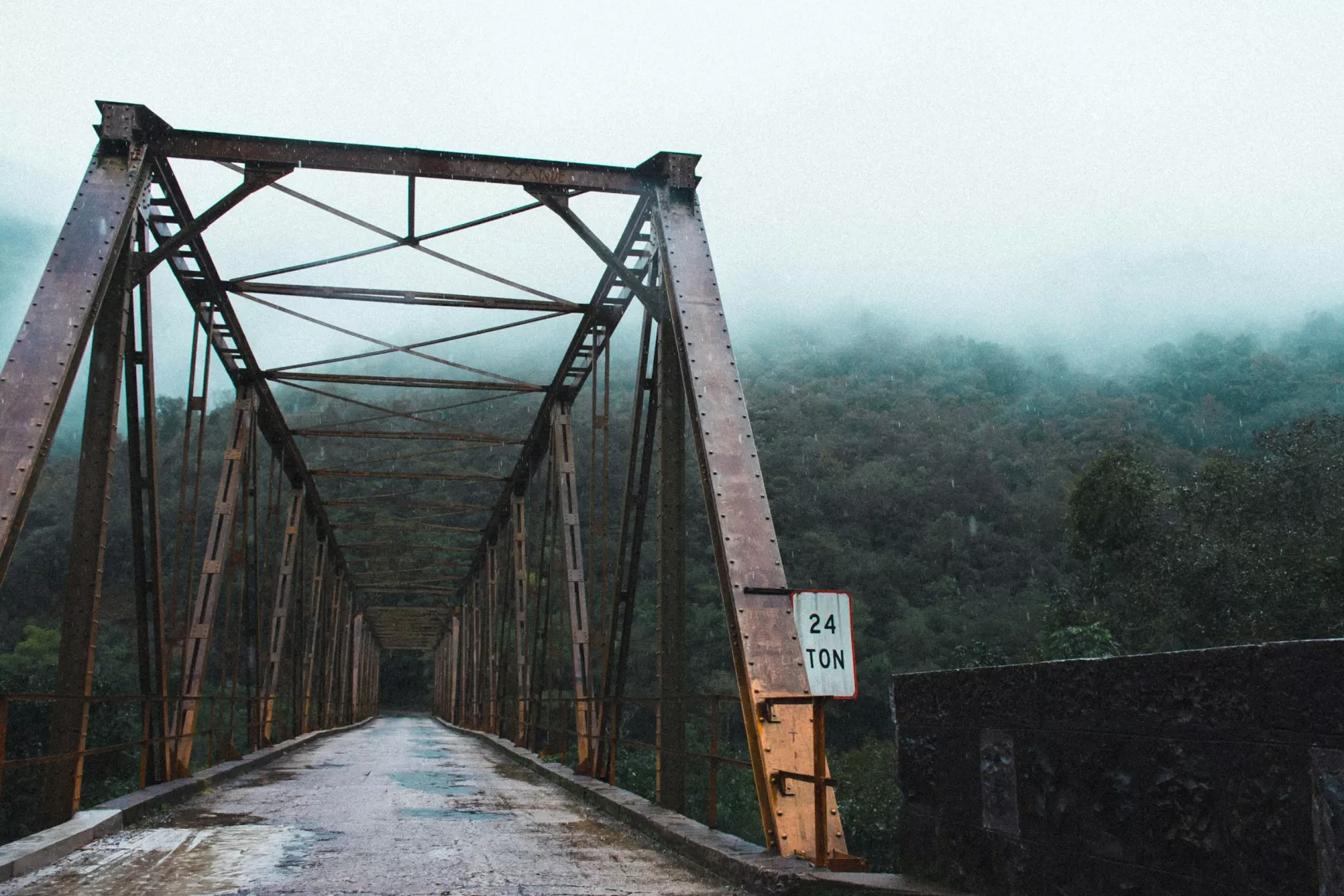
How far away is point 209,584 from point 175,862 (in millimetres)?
6326

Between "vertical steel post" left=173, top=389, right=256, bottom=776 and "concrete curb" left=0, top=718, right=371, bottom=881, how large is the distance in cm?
36

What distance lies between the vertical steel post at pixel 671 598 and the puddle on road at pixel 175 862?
238 centimetres

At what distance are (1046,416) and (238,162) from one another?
235ft

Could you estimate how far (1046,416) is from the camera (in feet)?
243

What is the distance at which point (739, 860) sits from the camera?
5.20 m

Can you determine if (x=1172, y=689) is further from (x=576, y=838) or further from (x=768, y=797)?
(x=576, y=838)

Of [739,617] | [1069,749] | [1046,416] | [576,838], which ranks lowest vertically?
[576,838]

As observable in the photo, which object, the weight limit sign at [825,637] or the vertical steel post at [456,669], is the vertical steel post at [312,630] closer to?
the vertical steel post at [456,669]

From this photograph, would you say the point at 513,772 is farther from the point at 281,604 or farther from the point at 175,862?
the point at 281,604

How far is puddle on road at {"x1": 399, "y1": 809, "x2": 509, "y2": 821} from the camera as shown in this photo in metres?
8.09

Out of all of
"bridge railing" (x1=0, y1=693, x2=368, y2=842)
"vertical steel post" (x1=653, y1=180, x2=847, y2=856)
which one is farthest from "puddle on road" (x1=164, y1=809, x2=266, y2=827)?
"bridge railing" (x1=0, y1=693, x2=368, y2=842)

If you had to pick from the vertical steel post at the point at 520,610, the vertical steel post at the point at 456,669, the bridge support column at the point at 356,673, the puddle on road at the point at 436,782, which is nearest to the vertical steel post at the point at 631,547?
Answer: the puddle on road at the point at 436,782

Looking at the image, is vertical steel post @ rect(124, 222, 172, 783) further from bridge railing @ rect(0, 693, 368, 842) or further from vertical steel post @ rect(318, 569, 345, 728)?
vertical steel post @ rect(318, 569, 345, 728)

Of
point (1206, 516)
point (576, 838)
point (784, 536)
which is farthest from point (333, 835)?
point (784, 536)
